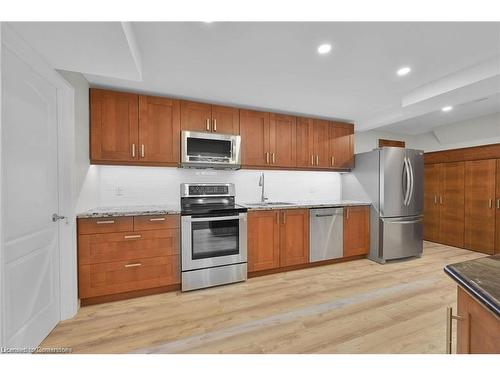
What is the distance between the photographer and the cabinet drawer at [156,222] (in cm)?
230

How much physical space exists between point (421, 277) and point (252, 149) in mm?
2782

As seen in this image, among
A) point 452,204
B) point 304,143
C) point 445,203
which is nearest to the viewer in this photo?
point 304,143

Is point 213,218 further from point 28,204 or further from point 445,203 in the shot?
point 445,203

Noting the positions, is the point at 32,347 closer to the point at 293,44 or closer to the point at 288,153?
the point at 293,44

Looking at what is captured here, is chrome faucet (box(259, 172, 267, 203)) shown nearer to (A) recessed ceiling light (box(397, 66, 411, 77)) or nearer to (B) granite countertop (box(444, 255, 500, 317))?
(A) recessed ceiling light (box(397, 66, 411, 77))

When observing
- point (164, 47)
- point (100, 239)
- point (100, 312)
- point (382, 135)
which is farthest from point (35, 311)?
point (382, 135)

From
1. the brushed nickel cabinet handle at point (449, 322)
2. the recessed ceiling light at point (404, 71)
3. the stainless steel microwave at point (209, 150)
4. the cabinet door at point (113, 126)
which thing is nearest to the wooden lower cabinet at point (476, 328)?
the brushed nickel cabinet handle at point (449, 322)

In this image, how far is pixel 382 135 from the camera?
4.60 metres

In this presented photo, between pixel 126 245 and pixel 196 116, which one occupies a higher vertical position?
pixel 196 116

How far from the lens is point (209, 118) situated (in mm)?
2895

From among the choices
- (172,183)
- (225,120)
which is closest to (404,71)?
(225,120)

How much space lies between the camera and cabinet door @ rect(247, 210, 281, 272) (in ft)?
9.17

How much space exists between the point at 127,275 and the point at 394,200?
374 centimetres

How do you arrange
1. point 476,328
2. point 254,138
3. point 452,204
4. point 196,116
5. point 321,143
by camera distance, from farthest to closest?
point 452,204, point 321,143, point 254,138, point 196,116, point 476,328
